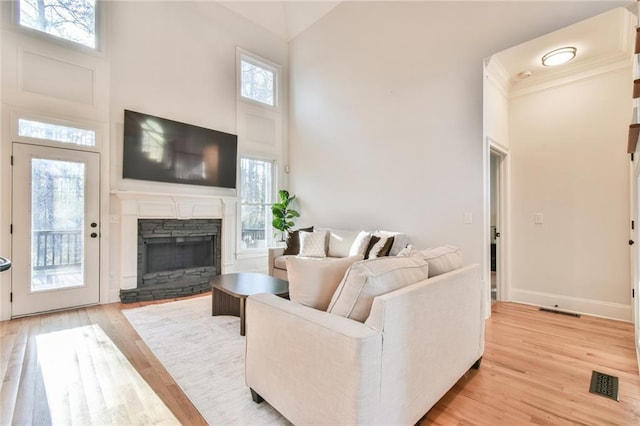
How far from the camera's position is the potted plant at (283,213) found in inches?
217

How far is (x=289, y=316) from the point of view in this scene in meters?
1.45

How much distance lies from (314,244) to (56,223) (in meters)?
3.26

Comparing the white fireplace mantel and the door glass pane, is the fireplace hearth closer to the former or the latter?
the white fireplace mantel

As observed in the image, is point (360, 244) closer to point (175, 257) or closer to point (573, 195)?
point (573, 195)

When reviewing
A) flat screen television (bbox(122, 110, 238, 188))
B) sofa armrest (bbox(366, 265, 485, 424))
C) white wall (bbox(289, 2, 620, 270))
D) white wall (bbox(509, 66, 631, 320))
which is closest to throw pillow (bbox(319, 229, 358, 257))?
white wall (bbox(289, 2, 620, 270))

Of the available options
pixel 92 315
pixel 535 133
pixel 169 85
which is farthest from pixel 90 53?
pixel 535 133

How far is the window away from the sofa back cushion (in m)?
Result: 4.22

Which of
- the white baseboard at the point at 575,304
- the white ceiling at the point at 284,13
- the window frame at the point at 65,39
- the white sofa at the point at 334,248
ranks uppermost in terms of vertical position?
the white ceiling at the point at 284,13

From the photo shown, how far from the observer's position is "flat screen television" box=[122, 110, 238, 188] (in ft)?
13.6

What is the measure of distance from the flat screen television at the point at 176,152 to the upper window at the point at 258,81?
104cm

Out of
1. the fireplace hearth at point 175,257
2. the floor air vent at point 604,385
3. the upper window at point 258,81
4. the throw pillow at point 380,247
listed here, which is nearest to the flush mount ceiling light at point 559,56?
the throw pillow at point 380,247

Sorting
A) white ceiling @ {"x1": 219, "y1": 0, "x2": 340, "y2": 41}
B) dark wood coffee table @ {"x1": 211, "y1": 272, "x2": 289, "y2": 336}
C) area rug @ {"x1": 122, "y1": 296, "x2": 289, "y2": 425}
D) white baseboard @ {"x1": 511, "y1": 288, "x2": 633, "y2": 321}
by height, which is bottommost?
area rug @ {"x1": 122, "y1": 296, "x2": 289, "y2": 425}

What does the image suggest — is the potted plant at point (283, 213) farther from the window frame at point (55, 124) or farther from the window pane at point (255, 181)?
the window frame at point (55, 124)

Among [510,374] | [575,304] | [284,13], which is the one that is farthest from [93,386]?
[284,13]
